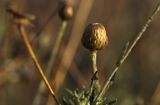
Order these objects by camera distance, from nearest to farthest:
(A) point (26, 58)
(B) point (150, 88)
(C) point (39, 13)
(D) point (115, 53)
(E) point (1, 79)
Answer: (E) point (1, 79) < (A) point (26, 58) < (B) point (150, 88) < (D) point (115, 53) < (C) point (39, 13)

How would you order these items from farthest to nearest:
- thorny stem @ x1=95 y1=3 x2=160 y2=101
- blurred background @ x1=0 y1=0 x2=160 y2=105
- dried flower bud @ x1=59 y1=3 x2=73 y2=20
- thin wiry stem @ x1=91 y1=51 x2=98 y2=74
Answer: blurred background @ x1=0 y1=0 x2=160 y2=105 → dried flower bud @ x1=59 y1=3 x2=73 y2=20 → thin wiry stem @ x1=91 y1=51 x2=98 y2=74 → thorny stem @ x1=95 y1=3 x2=160 y2=101

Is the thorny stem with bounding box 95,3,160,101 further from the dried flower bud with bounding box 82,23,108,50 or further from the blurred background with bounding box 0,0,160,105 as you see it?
the blurred background with bounding box 0,0,160,105

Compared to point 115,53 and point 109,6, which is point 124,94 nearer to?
point 115,53

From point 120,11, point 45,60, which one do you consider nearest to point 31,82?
point 45,60

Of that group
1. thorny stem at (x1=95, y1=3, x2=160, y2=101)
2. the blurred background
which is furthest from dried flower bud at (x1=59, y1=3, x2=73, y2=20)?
thorny stem at (x1=95, y1=3, x2=160, y2=101)

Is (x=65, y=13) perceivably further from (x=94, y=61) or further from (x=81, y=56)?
(x=81, y=56)

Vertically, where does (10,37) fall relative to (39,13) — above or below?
above
